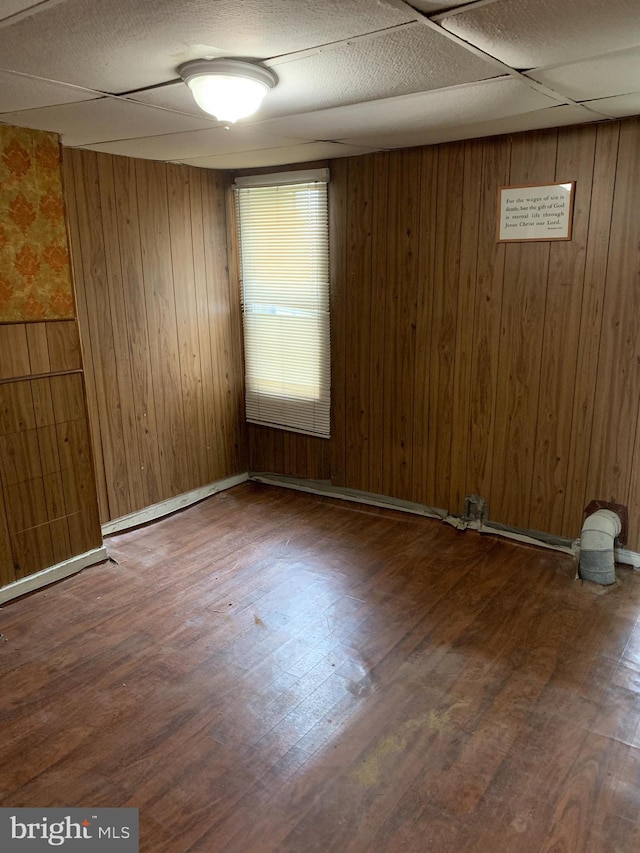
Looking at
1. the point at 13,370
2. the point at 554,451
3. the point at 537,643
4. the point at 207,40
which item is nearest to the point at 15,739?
the point at 13,370

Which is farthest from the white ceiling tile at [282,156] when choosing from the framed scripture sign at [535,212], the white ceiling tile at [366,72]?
the white ceiling tile at [366,72]

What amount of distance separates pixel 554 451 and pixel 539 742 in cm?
173

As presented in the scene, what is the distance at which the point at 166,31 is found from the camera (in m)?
1.71

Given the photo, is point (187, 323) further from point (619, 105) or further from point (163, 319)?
point (619, 105)

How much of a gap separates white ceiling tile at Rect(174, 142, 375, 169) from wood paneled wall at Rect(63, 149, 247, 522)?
22cm

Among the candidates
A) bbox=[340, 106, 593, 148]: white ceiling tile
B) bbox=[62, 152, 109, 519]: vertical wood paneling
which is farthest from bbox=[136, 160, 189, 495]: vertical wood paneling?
bbox=[340, 106, 593, 148]: white ceiling tile

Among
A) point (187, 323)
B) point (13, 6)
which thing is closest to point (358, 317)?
point (187, 323)

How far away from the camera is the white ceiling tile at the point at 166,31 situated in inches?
61.1

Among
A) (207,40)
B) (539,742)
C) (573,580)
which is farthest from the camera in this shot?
(573,580)

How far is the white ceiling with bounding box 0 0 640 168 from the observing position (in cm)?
160

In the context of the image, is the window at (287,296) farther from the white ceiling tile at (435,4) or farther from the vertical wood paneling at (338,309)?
the white ceiling tile at (435,4)

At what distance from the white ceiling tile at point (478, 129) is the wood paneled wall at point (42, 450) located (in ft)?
6.33

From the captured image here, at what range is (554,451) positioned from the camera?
11.5ft

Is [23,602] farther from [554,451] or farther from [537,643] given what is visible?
[554,451]
